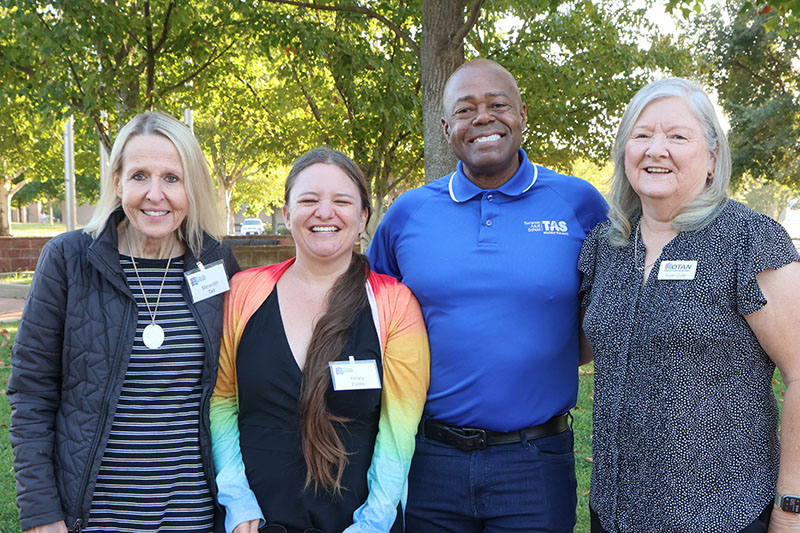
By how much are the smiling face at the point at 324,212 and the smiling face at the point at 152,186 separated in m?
0.45

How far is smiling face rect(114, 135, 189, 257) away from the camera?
254 centimetres

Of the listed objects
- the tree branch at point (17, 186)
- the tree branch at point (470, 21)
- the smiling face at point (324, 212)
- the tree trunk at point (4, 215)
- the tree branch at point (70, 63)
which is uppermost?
the tree branch at point (17, 186)

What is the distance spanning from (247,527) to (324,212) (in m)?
1.20

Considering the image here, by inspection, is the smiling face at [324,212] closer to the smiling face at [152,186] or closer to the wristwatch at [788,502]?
the smiling face at [152,186]

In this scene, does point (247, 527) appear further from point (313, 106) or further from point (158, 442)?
point (313, 106)

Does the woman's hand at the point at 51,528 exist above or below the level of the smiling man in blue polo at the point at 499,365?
below

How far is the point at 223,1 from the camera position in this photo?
31.7 ft

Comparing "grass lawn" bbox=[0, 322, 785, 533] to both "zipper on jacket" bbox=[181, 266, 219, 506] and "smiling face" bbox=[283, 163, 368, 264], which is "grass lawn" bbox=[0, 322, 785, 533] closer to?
"zipper on jacket" bbox=[181, 266, 219, 506]

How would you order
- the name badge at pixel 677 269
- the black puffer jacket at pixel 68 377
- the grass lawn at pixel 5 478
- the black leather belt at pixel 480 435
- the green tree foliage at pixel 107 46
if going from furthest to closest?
the green tree foliage at pixel 107 46 < the grass lawn at pixel 5 478 < the black leather belt at pixel 480 435 < the black puffer jacket at pixel 68 377 < the name badge at pixel 677 269

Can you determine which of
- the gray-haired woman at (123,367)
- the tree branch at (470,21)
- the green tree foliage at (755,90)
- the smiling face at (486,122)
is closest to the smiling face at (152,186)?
the gray-haired woman at (123,367)

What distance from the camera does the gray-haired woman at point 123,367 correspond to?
2.37 metres

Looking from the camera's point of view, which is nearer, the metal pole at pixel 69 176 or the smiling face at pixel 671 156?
the smiling face at pixel 671 156

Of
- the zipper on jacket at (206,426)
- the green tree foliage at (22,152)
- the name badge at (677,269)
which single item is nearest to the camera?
the name badge at (677,269)

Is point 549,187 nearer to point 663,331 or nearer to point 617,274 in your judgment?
point 617,274
